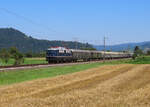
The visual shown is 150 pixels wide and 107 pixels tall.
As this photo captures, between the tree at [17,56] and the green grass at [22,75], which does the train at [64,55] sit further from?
the green grass at [22,75]

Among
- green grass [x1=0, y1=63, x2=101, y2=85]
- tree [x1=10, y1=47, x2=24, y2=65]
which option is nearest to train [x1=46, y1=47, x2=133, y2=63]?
tree [x1=10, y1=47, x2=24, y2=65]

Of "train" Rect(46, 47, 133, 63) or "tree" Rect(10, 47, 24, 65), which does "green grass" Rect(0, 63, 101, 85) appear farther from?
"tree" Rect(10, 47, 24, 65)

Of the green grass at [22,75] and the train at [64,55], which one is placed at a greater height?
the train at [64,55]

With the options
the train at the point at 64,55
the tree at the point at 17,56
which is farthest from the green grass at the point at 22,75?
the tree at the point at 17,56

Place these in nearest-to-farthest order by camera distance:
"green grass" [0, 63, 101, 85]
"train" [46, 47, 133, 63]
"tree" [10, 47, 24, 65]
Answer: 1. "green grass" [0, 63, 101, 85]
2. "train" [46, 47, 133, 63]
3. "tree" [10, 47, 24, 65]

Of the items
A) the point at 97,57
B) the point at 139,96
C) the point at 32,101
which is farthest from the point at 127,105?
the point at 97,57

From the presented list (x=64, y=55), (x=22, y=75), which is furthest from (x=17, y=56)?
(x=22, y=75)

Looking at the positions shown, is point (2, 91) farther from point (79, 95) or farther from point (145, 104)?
point (145, 104)

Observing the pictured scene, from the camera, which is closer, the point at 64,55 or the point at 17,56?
the point at 17,56

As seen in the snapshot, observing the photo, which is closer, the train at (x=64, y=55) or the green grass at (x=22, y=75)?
the green grass at (x=22, y=75)

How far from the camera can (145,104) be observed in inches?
498

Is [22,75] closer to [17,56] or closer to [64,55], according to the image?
[17,56]

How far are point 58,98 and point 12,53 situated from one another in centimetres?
4879

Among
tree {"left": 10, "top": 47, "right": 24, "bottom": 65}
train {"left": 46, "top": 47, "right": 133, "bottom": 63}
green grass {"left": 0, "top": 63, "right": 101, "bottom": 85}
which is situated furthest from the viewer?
tree {"left": 10, "top": 47, "right": 24, "bottom": 65}
